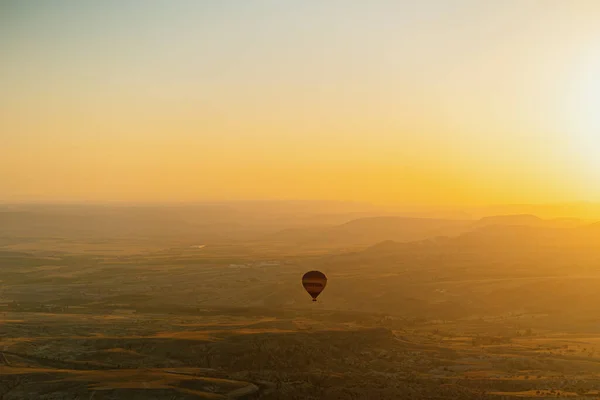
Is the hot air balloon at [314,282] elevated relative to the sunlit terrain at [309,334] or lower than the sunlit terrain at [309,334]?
elevated

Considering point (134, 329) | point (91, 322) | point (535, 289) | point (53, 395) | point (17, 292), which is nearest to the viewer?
point (53, 395)

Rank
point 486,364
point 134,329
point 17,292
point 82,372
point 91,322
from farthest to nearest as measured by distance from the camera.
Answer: point 17,292
point 91,322
point 134,329
point 486,364
point 82,372

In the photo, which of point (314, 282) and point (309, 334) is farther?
point (314, 282)

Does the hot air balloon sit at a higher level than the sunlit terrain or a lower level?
higher

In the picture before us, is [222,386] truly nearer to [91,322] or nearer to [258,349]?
[258,349]

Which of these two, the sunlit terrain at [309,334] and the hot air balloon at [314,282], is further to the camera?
the hot air balloon at [314,282]

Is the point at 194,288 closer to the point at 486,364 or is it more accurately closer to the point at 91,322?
the point at 91,322

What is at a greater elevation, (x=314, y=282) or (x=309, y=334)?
(x=314, y=282)

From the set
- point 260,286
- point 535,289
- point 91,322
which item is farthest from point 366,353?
point 260,286

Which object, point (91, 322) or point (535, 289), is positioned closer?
point (91, 322)

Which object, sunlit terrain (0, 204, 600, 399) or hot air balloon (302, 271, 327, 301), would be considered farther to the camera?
hot air balloon (302, 271, 327, 301)
